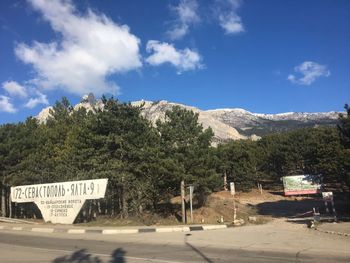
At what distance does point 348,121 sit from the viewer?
24500 millimetres

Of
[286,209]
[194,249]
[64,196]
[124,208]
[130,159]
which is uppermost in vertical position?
[130,159]

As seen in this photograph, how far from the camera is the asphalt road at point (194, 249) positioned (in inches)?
502

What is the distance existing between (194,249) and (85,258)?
12.5ft

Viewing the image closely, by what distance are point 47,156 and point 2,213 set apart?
22.4 feet

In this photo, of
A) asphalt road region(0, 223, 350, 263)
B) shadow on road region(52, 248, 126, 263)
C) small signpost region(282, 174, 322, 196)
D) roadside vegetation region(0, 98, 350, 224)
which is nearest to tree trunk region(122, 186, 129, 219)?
roadside vegetation region(0, 98, 350, 224)

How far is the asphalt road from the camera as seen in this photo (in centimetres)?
1275

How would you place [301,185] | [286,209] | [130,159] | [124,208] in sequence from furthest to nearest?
[301,185]
[286,209]
[130,159]
[124,208]

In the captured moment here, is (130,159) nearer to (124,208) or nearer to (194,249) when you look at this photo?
(124,208)

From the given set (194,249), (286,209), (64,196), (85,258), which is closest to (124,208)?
(64,196)

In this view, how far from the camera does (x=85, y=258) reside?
13234 mm

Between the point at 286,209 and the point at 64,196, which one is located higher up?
the point at 64,196

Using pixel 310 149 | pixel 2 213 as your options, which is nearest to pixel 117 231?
pixel 2 213

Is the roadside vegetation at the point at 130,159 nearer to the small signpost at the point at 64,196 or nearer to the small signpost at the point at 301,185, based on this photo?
the small signpost at the point at 64,196

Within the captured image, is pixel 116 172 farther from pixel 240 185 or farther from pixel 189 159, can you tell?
pixel 240 185
